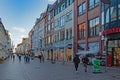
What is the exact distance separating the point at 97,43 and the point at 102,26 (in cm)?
499

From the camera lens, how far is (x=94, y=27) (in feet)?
168

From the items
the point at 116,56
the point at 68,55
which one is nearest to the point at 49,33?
the point at 68,55

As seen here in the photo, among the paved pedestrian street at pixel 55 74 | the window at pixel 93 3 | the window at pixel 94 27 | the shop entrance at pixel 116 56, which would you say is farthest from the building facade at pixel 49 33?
the paved pedestrian street at pixel 55 74

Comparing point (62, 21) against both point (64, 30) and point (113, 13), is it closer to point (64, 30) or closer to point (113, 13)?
point (64, 30)

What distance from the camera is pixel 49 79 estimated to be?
73.9 ft

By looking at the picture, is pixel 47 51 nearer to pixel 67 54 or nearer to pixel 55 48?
pixel 55 48

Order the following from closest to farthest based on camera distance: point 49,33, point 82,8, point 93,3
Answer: point 93,3 < point 82,8 < point 49,33

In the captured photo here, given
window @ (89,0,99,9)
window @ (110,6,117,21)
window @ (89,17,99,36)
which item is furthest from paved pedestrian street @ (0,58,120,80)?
window @ (89,0,99,9)

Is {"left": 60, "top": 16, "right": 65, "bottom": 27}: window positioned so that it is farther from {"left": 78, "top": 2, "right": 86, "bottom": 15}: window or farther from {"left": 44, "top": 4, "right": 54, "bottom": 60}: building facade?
{"left": 78, "top": 2, "right": 86, "bottom": 15}: window

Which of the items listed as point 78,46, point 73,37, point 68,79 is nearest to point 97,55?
point 78,46

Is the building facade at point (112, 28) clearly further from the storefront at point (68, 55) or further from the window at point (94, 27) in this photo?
the storefront at point (68, 55)

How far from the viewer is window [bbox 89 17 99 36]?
163 feet

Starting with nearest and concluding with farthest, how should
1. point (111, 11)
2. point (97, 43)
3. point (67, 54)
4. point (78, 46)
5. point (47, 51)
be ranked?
1. point (111, 11)
2. point (97, 43)
3. point (78, 46)
4. point (67, 54)
5. point (47, 51)

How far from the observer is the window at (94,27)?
49.6m
